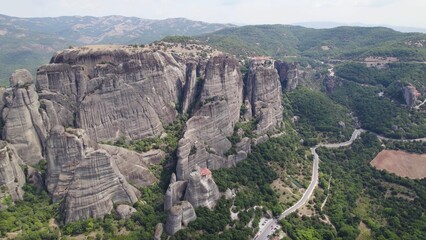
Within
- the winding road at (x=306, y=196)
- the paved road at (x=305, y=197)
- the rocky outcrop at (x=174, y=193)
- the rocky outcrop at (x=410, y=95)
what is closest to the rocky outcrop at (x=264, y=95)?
the paved road at (x=305, y=197)

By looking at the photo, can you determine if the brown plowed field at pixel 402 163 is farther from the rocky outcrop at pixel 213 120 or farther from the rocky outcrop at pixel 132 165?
the rocky outcrop at pixel 132 165

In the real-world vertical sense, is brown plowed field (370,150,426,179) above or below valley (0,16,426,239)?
below

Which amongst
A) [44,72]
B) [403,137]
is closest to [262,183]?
[44,72]

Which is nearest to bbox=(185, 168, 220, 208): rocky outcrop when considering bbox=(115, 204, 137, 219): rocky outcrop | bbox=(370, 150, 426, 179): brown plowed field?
bbox=(115, 204, 137, 219): rocky outcrop

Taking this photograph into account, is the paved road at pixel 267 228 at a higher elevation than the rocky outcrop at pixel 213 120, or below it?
below

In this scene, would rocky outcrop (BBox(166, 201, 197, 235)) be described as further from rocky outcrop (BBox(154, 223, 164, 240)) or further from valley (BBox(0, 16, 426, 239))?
rocky outcrop (BBox(154, 223, 164, 240))

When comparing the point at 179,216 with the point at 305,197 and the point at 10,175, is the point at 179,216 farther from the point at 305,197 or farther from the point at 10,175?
the point at 305,197
